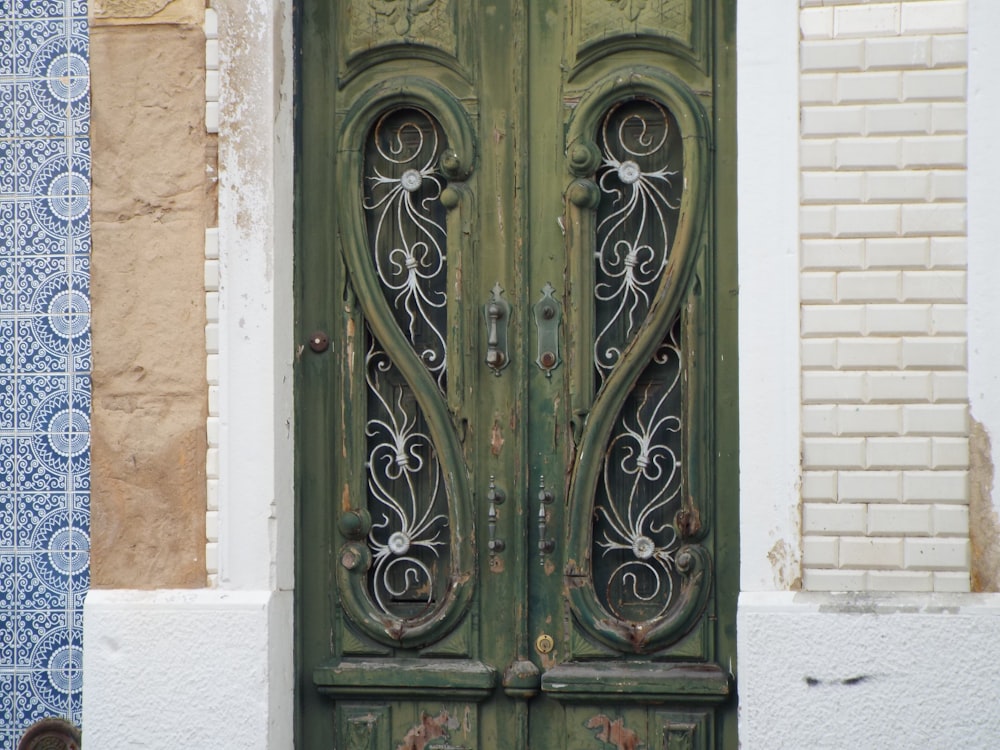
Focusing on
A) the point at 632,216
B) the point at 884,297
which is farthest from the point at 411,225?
the point at 884,297

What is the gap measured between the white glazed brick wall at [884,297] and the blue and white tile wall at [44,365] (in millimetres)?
2448

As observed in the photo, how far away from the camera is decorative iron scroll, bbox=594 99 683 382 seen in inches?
185

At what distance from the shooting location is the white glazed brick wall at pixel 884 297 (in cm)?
425

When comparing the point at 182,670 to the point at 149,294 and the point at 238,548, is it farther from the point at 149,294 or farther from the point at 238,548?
the point at 149,294

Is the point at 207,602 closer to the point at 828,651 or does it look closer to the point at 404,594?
the point at 404,594

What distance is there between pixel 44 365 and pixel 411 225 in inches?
53.5

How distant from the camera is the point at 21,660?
16.0 feet

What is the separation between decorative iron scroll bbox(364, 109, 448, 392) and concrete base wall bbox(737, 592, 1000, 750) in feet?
4.58

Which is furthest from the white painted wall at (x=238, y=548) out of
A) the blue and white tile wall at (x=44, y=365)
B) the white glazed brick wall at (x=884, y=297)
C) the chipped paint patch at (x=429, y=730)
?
the white glazed brick wall at (x=884, y=297)

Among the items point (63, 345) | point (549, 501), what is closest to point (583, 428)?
point (549, 501)

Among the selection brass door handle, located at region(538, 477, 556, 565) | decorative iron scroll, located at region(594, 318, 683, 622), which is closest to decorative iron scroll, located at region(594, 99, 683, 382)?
decorative iron scroll, located at region(594, 318, 683, 622)

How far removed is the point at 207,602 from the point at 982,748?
7.98 feet

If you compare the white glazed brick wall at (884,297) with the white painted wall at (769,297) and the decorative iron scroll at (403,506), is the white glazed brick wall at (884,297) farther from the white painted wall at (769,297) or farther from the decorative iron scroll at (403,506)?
the decorative iron scroll at (403,506)

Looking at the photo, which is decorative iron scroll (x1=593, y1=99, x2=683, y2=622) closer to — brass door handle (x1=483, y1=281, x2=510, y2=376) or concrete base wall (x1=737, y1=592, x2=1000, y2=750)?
brass door handle (x1=483, y1=281, x2=510, y2=376)
